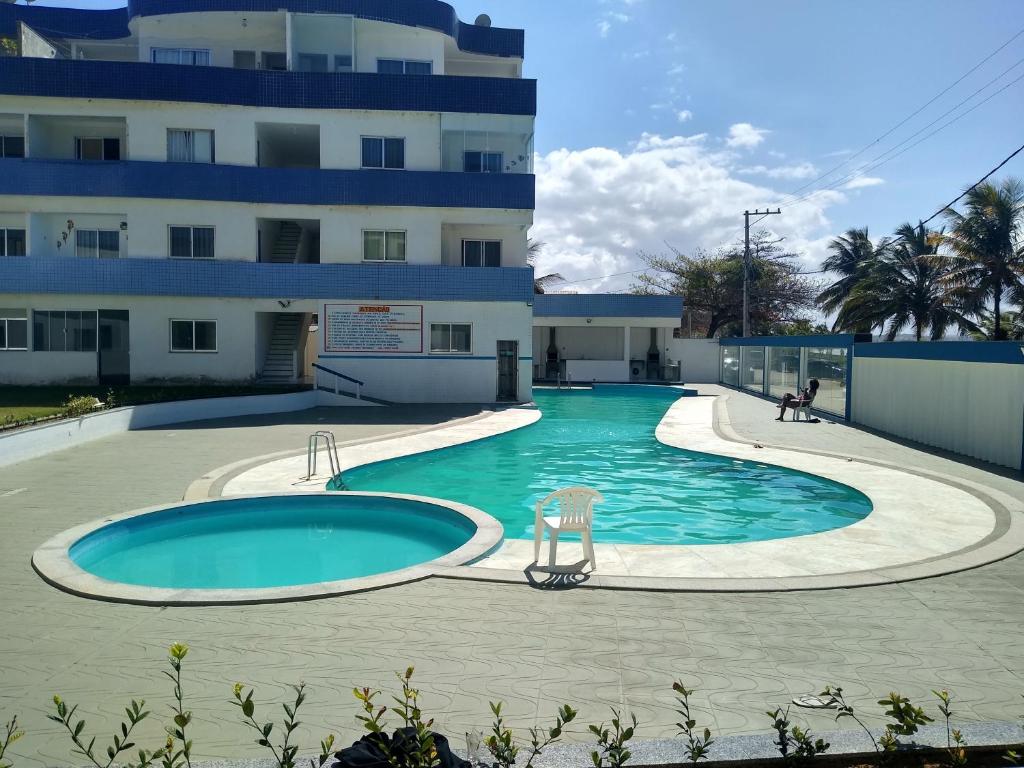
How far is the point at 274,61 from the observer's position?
2834 cm

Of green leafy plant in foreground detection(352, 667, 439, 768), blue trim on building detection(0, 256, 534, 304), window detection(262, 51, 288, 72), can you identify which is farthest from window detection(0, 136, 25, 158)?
green leafy plant in foreground detection(352, 667, 439, 768)

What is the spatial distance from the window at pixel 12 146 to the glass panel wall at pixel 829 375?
28175 millimetres

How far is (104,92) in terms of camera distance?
2467 cm

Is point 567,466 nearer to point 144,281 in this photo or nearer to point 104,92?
point 144,281

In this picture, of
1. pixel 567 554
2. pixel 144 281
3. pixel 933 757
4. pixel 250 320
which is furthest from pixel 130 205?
pixel 933 757

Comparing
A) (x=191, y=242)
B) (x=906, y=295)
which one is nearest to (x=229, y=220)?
(x=191, y=242)

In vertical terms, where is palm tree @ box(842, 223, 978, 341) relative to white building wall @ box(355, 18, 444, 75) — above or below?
below

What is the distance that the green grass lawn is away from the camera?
705 inches

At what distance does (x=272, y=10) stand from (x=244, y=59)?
2.88 meters

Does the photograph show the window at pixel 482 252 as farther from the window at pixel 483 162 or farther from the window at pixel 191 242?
the window at pixel 191 242

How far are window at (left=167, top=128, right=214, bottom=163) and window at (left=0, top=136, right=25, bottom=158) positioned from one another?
5.83m

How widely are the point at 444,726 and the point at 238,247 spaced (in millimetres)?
24046

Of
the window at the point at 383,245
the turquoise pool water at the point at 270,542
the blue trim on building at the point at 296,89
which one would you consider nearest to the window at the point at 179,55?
the blue trim on building at the point at 296,89

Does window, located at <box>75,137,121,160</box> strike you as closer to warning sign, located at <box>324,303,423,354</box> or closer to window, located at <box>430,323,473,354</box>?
warning sign, located at <box>324,303,423,354</box>
